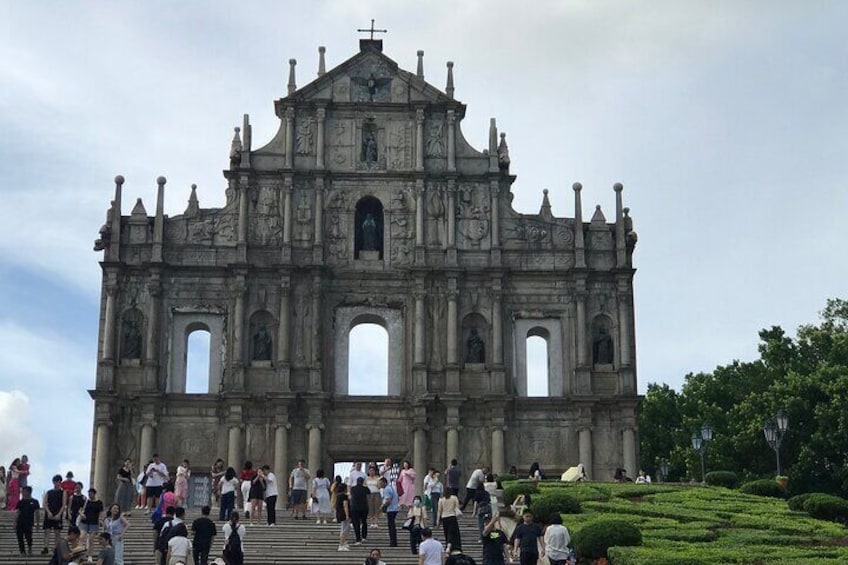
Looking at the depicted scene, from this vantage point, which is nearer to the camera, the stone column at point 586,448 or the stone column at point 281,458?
the stone column at point 281,458

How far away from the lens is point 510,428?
1927 inches

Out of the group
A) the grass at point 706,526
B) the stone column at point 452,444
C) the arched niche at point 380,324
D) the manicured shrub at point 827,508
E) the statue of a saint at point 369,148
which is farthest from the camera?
the statue of a saint at point 369,148

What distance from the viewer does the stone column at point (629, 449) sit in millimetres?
48500

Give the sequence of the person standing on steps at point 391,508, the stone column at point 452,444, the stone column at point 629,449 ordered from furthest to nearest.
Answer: the stone column at point 629,449 → the stone column at point 452,444 → the person standing on steps at point 391,508

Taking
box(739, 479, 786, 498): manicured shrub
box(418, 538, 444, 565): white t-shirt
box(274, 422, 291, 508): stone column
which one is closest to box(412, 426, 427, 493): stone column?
box(274, 422, 291, 508): stone column

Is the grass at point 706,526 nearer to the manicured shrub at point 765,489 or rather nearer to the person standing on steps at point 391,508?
the manicured shrub at point 765,489

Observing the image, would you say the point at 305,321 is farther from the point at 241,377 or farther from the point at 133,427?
the point at 133,427

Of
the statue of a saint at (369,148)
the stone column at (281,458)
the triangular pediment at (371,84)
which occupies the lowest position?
the stone column at (281,458)

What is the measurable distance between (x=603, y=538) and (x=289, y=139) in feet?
91.0

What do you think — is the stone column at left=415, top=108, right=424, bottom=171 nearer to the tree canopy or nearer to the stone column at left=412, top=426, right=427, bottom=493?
the stone column at left=412, top=426, right=427, bottom=493

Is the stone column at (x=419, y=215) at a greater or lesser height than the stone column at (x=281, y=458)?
greater

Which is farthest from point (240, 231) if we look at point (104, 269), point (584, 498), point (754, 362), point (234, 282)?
point (754, 362)

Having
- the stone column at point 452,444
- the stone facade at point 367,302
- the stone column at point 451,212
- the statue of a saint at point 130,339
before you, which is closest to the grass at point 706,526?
the stone column at point 452,444

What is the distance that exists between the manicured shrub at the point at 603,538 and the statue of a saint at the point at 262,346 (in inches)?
920
